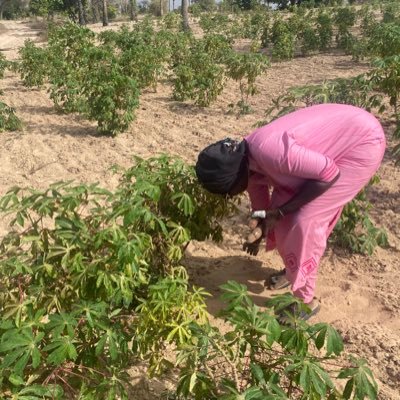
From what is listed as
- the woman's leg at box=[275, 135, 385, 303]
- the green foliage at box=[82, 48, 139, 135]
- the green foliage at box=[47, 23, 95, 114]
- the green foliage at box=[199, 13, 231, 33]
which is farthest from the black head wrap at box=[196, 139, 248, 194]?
the green foliage at box=[199, 13, 231, 33]

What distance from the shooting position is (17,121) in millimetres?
5602

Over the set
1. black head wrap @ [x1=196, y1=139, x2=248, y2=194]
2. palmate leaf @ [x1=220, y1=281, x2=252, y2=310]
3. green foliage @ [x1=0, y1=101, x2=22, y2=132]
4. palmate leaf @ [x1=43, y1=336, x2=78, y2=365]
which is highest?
black head wrap @ [x1=196, y1=139, x2=248, y2=194]

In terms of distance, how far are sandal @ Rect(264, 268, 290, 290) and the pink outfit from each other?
1.14 ft

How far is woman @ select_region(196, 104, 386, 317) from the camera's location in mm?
2012

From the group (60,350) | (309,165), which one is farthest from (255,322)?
(309,165)

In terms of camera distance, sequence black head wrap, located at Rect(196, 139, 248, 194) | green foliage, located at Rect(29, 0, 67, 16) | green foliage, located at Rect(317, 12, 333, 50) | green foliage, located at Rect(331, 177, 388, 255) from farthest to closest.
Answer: green foliage, located at Rect(29, 0, 67, 16) → green foliage, located at Rect(317, 12, 333, 50) → green foliage, located at Rect(331, 177, 388, 255) → black head wrap, located at Rect(196, 139, 248, 194)

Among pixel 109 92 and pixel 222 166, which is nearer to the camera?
pixel 222 166

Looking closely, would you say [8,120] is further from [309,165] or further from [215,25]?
[215,25]

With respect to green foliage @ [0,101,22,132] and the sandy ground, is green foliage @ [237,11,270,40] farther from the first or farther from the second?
green foliage @ [0,101,22,132]

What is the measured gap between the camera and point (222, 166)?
1984 millimetres

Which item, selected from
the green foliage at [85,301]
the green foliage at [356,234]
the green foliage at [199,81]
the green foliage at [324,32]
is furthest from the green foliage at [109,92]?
the green foliage at [324,32]

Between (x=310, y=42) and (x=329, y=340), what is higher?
(x=329, y=340)

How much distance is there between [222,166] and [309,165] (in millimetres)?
373

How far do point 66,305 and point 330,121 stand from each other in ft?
4.67
